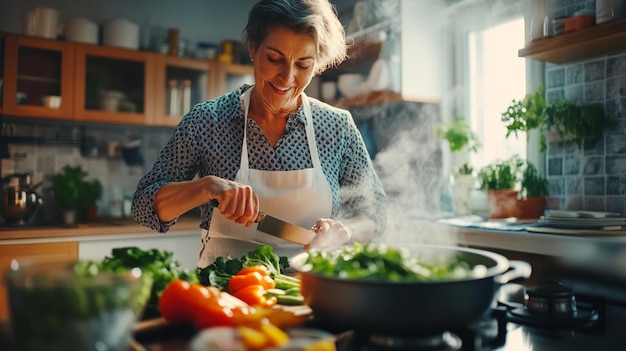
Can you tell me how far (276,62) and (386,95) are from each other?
1550 mm

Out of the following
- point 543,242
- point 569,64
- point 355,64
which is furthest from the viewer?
point 355,64

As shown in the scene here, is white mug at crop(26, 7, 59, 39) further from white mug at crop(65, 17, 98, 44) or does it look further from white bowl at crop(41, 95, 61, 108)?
white bowl at crop(41, 95, 61, 108)

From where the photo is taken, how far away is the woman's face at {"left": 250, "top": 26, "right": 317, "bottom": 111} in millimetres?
1436

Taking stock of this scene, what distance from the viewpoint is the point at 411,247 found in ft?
3.47

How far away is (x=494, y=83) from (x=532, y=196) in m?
0.80

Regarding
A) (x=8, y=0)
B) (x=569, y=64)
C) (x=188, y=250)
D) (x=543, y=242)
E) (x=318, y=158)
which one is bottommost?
(x=188, y=250)

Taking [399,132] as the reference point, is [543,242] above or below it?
below

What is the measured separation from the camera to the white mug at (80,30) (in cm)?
317

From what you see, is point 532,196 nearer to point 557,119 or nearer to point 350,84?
point 557,119

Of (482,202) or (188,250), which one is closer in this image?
(482,202)

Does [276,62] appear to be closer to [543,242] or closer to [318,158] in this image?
[318,158]

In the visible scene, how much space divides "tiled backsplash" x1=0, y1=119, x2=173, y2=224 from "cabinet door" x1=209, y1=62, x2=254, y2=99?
1.70 ft

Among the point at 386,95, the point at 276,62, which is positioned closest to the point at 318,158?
the point at 276,62

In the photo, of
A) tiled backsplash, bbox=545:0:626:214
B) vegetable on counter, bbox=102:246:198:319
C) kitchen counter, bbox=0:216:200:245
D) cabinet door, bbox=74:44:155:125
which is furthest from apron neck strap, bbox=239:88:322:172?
cabinet door, bbox=74:44:155:125
